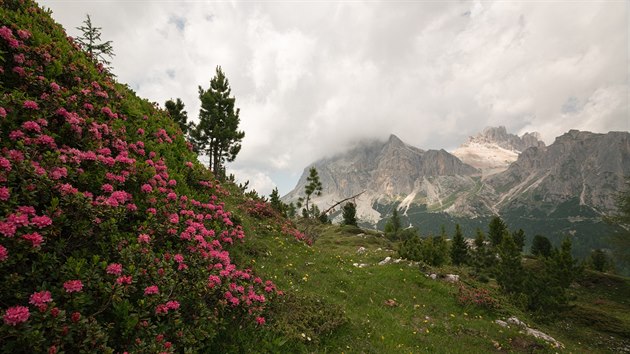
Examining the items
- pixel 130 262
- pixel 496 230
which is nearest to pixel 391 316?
pixel 130 262

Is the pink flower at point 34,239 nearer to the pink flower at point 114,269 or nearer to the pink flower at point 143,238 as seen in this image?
the pink flower at point 114,269

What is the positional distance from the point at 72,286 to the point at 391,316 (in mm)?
13794

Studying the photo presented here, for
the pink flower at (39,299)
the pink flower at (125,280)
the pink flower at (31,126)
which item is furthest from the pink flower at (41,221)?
the pink flower at (31,126)

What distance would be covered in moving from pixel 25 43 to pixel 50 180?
7233mm

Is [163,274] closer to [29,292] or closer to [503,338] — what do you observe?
[29,292]

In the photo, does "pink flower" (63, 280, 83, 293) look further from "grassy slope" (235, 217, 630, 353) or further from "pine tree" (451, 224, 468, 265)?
"pine tree" (451, 224, 468, 265)

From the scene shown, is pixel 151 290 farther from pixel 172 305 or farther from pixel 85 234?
pixel 85 234

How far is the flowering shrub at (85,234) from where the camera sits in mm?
5301

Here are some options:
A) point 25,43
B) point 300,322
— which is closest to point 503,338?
point 300,322

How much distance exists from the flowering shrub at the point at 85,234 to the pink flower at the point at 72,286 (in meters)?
0.02

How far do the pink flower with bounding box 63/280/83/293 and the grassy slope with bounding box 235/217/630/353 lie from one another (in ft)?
17.8

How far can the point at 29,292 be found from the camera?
17.9 ft

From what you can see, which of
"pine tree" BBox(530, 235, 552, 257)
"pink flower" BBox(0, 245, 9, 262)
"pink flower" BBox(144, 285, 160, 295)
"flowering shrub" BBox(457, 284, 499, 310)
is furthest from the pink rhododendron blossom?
"pine tree" BBox(530, 235, 552, 257)

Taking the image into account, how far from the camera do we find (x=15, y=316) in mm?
4527
